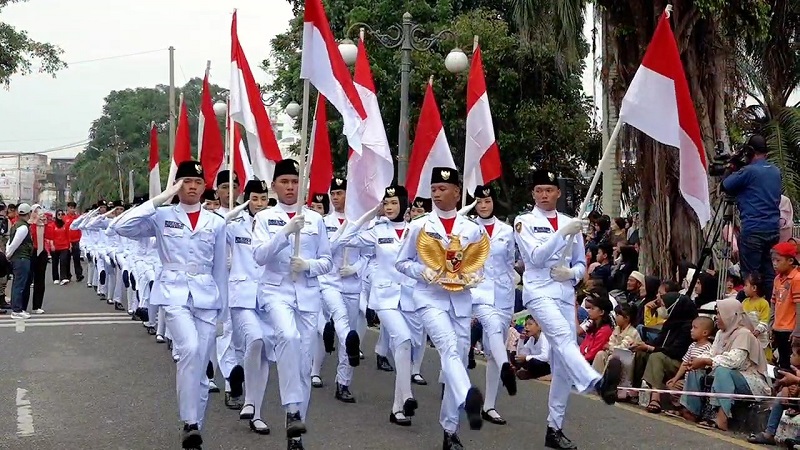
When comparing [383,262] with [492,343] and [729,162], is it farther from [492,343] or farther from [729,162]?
[729,162]

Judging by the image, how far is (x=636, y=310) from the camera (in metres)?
11.4

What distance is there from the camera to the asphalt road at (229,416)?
831 cm

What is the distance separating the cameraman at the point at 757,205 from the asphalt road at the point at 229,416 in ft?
6.70

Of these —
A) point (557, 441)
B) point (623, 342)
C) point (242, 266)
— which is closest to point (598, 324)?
point (623, 342)

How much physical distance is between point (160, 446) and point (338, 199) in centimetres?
462

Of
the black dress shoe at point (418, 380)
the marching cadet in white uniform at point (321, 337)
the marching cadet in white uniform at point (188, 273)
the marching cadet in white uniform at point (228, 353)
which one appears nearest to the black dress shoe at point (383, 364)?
the marching cadet in white uniform at point (321, 337)

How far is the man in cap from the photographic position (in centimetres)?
1838

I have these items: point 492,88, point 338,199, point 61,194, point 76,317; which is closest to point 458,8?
point 492,88

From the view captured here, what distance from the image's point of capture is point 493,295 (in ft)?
31.3

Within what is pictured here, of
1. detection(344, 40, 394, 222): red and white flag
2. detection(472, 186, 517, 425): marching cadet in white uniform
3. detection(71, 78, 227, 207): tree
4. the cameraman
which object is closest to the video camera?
the cameraman

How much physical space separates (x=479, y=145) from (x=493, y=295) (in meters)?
2.90

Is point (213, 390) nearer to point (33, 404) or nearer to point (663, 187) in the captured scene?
point (33, 404)

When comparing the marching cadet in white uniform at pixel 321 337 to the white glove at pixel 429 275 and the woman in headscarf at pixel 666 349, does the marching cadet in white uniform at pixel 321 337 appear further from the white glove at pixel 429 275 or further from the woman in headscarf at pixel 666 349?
the woman in headscarf at pixel 666 349

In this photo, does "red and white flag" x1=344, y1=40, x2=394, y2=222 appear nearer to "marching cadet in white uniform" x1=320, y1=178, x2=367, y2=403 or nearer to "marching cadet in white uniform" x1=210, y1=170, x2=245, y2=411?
"marching cadet in white uniform" x1=320, y1=178, x2=367, y2=403
